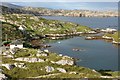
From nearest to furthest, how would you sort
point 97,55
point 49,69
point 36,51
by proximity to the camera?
point 49,69, point 36,51, point 97,55

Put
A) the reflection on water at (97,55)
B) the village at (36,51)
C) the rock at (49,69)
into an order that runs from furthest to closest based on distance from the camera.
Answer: the reflection on water at (97,55) → the rock at (49,69) → the village at (36,51)

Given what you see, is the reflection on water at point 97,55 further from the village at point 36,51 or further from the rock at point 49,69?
the rock at point 49,69

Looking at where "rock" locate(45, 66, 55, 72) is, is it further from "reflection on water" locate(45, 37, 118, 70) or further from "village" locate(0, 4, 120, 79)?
"reflection on water" locate(45, 37, 118, 70)

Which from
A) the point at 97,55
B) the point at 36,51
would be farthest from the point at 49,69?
the point at 97,55

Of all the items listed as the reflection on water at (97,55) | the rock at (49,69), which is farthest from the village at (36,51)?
the reflection on water at (97,55)

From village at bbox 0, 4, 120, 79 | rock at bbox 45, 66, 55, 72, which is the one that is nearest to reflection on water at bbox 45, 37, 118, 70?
village at bbox 0, 4, 120, 79

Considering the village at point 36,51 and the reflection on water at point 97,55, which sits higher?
the village at point 36,51

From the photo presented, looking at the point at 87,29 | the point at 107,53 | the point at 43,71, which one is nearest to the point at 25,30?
the point at 87,29

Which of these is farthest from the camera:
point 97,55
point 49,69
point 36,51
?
point 97,55

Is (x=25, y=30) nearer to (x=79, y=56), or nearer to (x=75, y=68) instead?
(x=79, y=56)

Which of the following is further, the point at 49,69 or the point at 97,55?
the point at 97,55

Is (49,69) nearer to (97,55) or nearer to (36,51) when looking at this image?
(36,51)
